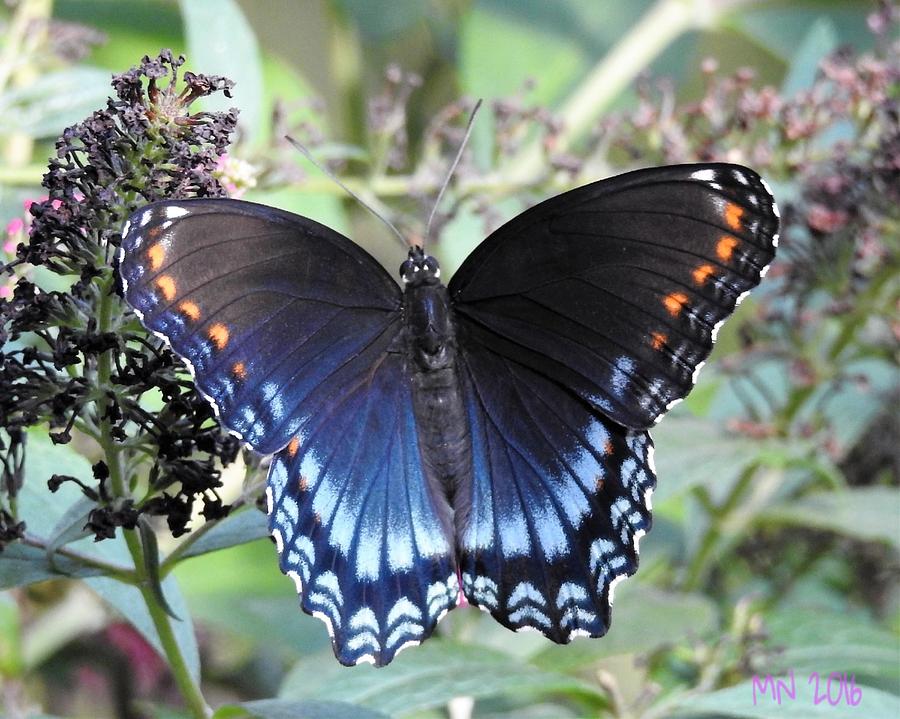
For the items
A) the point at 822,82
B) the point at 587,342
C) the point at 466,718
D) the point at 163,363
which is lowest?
the point at 466,718

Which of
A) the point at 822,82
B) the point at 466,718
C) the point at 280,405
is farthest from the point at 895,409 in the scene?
the point at 280,405

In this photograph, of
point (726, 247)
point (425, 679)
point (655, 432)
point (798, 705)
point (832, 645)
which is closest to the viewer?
point (726, 247)

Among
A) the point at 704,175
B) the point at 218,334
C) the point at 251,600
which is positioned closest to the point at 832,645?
the point at 704,175

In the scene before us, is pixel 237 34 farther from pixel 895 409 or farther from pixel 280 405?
pixel 895 409

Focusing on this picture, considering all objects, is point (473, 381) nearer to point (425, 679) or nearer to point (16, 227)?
point (425, 679)

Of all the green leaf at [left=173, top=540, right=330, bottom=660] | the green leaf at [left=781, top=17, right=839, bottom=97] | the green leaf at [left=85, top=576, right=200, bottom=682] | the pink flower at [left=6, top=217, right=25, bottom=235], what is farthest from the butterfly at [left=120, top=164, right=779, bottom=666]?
the green leaf at [left=781, top=17, right=839, bottom=97]

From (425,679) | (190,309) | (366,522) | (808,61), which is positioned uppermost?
(808,61)
